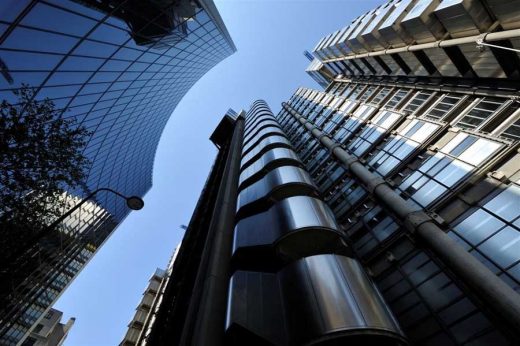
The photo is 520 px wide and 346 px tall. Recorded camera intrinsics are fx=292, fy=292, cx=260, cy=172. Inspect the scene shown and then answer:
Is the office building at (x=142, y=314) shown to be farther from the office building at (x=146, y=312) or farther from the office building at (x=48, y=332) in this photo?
the office building at (x=48, y=332)

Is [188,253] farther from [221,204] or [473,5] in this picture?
[473,5]

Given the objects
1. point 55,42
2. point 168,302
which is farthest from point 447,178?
point 55,42

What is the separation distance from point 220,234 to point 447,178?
12.0m

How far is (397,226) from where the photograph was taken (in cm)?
1409

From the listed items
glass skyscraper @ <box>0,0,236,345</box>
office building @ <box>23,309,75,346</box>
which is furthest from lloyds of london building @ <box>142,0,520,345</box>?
office building @ <box>23,309,75,346</box>

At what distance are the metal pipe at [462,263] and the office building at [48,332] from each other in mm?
86655

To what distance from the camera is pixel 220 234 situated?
1672 cm

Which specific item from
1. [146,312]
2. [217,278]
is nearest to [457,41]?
[217,278]

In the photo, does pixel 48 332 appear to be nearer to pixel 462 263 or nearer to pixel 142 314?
pixel 142 314

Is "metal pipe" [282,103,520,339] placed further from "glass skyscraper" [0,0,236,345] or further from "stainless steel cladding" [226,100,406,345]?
"glass skyscraper" [0,0,236,345]

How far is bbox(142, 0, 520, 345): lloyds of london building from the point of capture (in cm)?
899

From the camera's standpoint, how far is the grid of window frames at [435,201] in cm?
996

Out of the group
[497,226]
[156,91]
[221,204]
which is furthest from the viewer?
[156,91]

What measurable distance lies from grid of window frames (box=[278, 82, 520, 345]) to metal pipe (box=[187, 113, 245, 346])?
6876 mm
